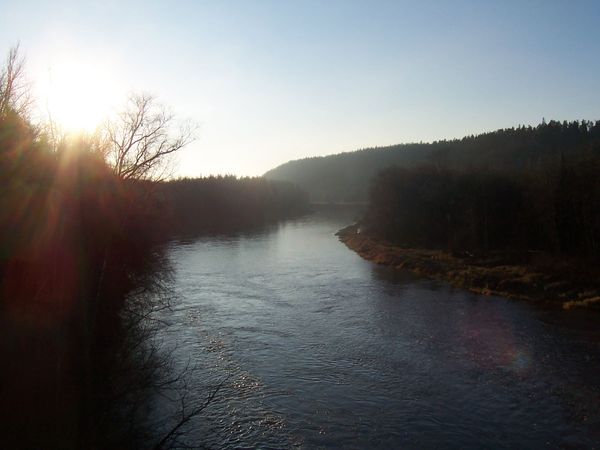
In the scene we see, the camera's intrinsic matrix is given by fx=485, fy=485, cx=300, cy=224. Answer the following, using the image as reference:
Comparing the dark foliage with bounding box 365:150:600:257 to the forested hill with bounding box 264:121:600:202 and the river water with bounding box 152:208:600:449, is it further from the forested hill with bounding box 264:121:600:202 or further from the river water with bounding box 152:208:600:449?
the river water with bounding box 152:208:600:449

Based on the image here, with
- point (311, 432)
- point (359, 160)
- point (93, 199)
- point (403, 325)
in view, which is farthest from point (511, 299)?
point (359, 160)

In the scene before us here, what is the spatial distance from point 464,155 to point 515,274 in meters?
79.9

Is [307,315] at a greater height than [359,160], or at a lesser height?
lesser

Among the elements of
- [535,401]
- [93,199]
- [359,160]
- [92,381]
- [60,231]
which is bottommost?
[535,401]

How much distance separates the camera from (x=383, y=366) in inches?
582

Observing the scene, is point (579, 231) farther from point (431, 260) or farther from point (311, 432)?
point (311, 432)

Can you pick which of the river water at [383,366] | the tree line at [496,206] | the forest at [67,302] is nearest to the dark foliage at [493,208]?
the tree line at [496,206]

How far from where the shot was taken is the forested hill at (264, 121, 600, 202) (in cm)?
5577

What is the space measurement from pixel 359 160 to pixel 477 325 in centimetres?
15756

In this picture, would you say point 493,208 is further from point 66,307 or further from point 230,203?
point 230,203

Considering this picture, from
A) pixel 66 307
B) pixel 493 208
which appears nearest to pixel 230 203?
pixel 493 208

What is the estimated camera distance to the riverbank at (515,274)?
2245cm

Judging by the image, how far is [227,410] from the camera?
11.9m

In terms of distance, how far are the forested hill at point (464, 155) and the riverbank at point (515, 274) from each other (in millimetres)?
9389
